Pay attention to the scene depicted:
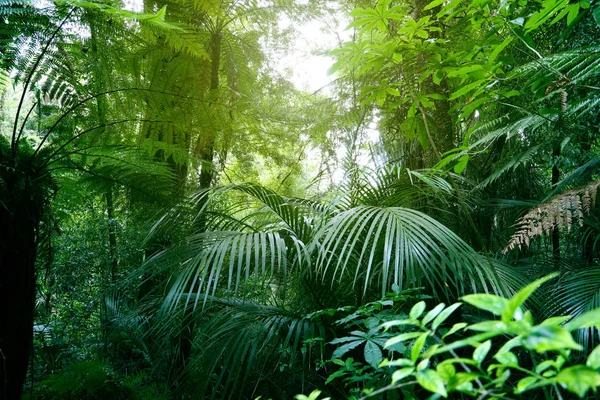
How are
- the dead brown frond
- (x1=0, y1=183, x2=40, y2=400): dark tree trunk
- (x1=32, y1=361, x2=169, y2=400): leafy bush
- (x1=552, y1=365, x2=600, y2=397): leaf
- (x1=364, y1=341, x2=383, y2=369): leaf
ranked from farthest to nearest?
the dead brown frond < (x1=32, y1=361, x2=169, y2=400): leafy bush < (x1=0, y1=183, x2=40, y2=400): dark tree trunk < (x1=364, y1=341, x2=383, y2=369): leaf < (x1=552, y1=365, x2=600, y2=397): leaf

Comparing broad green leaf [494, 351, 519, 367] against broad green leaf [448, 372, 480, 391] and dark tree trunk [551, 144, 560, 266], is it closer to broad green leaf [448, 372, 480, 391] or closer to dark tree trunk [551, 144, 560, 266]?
broad green leaf [448, 372, 480, 391]

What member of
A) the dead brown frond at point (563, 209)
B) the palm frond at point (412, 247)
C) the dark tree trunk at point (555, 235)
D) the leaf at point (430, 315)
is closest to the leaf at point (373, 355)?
the palm frond at point (412, 247)

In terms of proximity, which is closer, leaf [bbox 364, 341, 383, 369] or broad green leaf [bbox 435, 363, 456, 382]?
broad green leaf [bbox 435, 363, 456, 382]

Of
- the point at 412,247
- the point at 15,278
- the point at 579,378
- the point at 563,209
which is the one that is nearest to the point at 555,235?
the point at 563,209

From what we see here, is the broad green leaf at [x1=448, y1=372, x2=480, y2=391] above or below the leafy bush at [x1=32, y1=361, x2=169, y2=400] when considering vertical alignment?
above

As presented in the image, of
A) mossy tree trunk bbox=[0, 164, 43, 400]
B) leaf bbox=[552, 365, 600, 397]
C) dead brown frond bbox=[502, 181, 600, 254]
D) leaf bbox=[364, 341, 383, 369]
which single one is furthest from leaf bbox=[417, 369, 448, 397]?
dead brown frond bbox=[502, 181, 600, 254]

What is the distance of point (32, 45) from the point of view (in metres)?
1.58

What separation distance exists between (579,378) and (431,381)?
0.50 ft

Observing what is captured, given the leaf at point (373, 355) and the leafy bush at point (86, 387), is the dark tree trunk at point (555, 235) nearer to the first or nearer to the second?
the leaf at point (373, 355)

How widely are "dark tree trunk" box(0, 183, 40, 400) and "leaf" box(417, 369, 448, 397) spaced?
4.35 feet

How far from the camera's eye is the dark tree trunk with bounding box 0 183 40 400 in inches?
49.9

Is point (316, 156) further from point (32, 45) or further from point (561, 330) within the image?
point (561, 330)

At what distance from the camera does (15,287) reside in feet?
4.30

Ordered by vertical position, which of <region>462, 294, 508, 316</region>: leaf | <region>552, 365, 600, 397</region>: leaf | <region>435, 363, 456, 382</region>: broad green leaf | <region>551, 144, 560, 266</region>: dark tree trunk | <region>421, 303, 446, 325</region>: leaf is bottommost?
<region>435, 363, 456, 382</region>: broad green leaf
